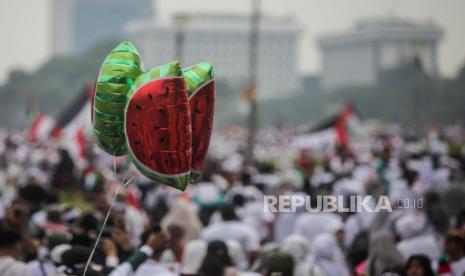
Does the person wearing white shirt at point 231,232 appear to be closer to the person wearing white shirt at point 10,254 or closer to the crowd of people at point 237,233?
the crowd of people at point 237,233

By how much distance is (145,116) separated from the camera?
5.77 metres

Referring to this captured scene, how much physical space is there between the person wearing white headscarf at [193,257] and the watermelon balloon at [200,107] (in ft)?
5.01

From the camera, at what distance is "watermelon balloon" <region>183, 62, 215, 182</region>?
6.33 meters

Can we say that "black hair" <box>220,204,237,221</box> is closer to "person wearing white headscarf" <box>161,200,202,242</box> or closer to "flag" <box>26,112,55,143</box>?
"person wearing white headscarf" <box>161,200,202,242</box>

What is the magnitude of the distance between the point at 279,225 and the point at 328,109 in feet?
299

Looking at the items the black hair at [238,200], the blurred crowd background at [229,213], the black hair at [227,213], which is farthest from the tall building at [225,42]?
the black hair at [227,213]

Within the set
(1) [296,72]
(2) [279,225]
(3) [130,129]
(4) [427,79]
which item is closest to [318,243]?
(3) [130,129]

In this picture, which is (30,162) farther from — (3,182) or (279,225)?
(279,225)

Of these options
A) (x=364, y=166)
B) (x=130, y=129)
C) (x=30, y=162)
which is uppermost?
(x=130, y=129)

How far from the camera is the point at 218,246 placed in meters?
7.89

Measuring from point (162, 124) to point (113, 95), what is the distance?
0.30 meters

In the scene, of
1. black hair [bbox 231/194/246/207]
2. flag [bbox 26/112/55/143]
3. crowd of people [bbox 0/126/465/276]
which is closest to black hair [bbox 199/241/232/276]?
crowd of people [bbox 0/126/465/276]

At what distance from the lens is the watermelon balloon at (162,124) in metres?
5.75

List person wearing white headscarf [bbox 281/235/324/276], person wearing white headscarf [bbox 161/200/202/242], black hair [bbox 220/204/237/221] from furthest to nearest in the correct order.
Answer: person wearing white headscarf [bbox 161/200/202/242] < black hair [bbox 220/204/237/221] < person wearing white headscarf [bbox 281/235/324/276]
